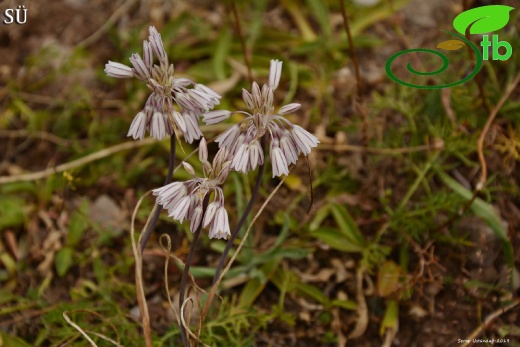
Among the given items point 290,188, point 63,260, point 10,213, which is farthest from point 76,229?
point 290,188

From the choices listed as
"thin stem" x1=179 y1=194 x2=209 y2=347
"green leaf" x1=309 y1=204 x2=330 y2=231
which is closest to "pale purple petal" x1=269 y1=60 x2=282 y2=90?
"thin stem" x1=179 y1=194 x2=209 y2=347

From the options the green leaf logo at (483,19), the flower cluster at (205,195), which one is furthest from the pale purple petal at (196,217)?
the green leaf logo at (483,19)

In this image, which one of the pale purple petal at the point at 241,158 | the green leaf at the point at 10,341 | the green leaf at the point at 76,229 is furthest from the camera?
the green leaf at the point at 76,229

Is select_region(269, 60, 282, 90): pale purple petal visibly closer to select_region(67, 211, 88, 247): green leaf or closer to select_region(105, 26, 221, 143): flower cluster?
select_region(105, 26, 221, 143): flower cluster

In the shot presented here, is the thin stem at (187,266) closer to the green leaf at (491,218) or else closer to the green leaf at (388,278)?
the green leaf at (388,278)

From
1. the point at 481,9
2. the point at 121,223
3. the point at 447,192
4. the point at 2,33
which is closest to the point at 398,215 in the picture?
the point at 447,192

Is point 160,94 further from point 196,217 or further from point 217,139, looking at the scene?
point 196,217

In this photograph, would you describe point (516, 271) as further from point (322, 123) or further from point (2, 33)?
point (2, 33)
